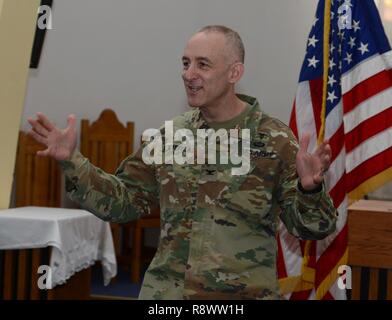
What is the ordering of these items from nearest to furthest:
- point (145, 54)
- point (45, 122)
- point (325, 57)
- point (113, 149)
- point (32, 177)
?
point (45, 122) < point (325, 57) < point (32, 177) < point (113, 149) < point (145, 54)

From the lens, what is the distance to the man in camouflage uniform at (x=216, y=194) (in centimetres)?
182

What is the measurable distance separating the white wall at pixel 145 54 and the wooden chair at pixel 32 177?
0.52 meters

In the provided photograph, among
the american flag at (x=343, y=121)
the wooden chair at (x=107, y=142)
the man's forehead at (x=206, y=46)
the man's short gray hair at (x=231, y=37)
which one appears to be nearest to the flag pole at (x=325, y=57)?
the american flag at (x=343, y=121)

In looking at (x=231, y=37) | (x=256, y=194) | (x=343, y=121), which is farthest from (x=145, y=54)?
(x=256, y=194)

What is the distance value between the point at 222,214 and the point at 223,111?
0.34 meters

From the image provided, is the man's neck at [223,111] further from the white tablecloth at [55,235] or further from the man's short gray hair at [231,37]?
the white tablecloth at [55,235]

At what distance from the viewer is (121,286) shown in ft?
17.5

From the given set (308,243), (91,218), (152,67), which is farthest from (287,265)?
(152,67)

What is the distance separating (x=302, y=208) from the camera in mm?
1771

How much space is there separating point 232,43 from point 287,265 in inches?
82.0

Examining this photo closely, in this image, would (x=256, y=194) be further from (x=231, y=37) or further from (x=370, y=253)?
(x=370, y=253)

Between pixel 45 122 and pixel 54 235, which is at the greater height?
pixel 45 122
